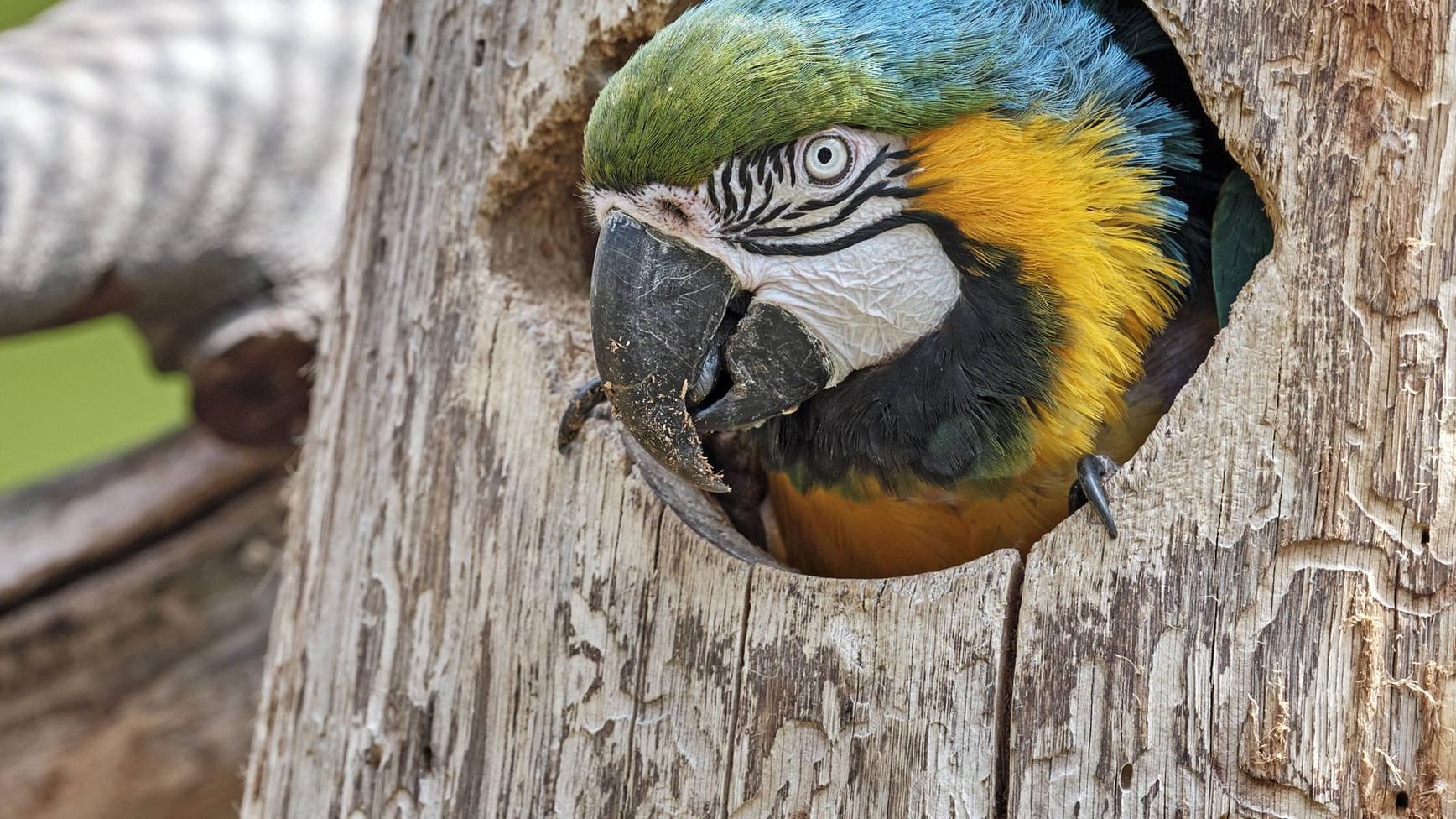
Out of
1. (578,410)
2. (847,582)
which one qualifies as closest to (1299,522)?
(847,582)

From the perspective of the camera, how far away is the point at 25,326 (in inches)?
119

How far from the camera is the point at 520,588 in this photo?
6.05ft

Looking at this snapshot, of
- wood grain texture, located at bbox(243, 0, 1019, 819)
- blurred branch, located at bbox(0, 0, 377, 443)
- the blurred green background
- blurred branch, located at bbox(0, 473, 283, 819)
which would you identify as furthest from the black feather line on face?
the blurred green background

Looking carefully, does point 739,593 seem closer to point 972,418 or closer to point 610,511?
point 610,511

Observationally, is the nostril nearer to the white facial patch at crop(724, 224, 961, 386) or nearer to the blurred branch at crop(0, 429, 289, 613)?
the white facial patch at crop(724, 224, 961, 386)

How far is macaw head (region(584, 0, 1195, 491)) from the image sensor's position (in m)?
1.50

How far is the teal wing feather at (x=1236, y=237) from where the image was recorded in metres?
1.67

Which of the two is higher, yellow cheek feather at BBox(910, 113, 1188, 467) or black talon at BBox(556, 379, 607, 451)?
yellow cheek feather at BBox(910, 113, 1188, 467)

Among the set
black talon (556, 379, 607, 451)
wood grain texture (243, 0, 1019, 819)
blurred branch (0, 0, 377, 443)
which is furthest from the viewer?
blurred branch (0, 0, 377, 443)

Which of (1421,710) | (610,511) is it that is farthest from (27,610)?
(1421,710)

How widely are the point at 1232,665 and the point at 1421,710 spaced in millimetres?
199

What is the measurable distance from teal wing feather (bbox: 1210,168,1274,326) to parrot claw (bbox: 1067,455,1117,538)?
0.34 m

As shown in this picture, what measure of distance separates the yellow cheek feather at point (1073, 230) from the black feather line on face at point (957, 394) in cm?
2

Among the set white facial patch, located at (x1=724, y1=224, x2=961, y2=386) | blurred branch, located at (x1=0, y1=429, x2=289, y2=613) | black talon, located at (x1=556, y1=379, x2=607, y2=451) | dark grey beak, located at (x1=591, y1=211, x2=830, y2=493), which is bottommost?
blurred branch, located at (x1=0, y1=429, x2=289, y2=613)
